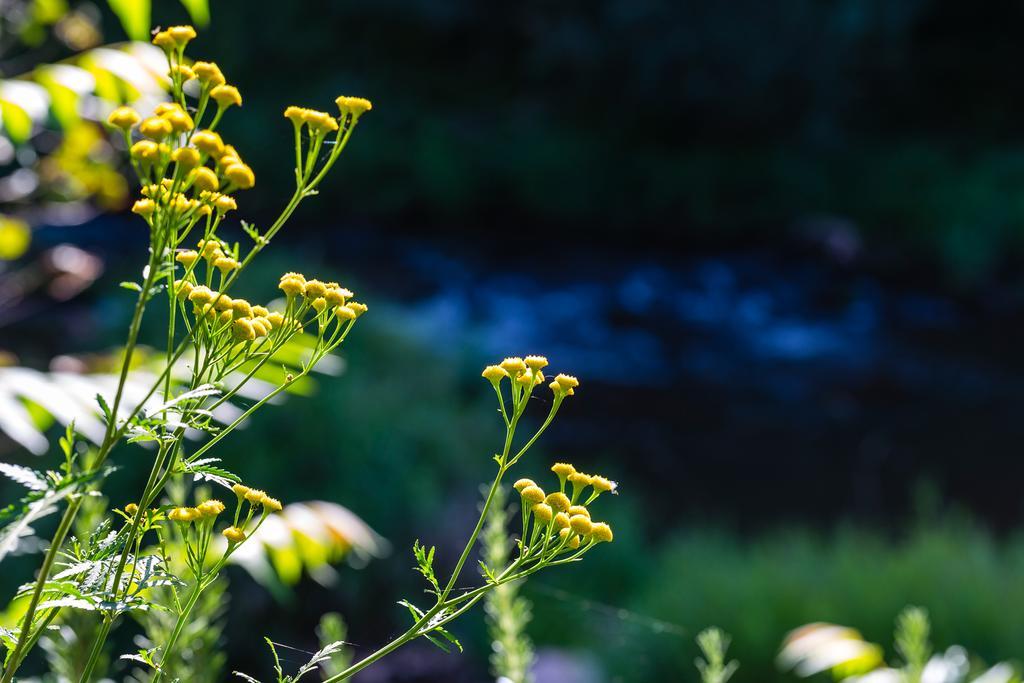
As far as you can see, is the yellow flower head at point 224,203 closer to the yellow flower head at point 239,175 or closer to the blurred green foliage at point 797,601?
the yellow flower head at point 239,175

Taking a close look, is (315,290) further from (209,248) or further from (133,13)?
(133,13)

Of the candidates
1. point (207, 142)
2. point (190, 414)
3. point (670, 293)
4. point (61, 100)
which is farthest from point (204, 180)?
point (670, 293)

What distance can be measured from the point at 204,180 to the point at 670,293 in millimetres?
10739

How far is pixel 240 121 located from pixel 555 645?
415 inches

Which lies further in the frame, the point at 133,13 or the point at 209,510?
the point at 133,13

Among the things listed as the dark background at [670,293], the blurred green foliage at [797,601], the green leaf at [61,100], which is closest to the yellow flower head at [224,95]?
the green leaf at [61,100]

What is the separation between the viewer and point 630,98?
13.7 m

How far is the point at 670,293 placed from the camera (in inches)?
437

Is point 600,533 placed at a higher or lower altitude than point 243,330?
lower

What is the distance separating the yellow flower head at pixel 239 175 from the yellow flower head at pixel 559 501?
0.25 m

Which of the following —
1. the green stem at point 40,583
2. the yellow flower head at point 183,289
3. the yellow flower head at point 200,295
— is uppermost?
the yellow flower head at point 183,289

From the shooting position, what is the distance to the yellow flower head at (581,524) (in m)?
0.60

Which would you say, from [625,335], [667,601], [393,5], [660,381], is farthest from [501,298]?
[667,601]

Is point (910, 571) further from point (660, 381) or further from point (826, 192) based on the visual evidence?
point (826, 192)
